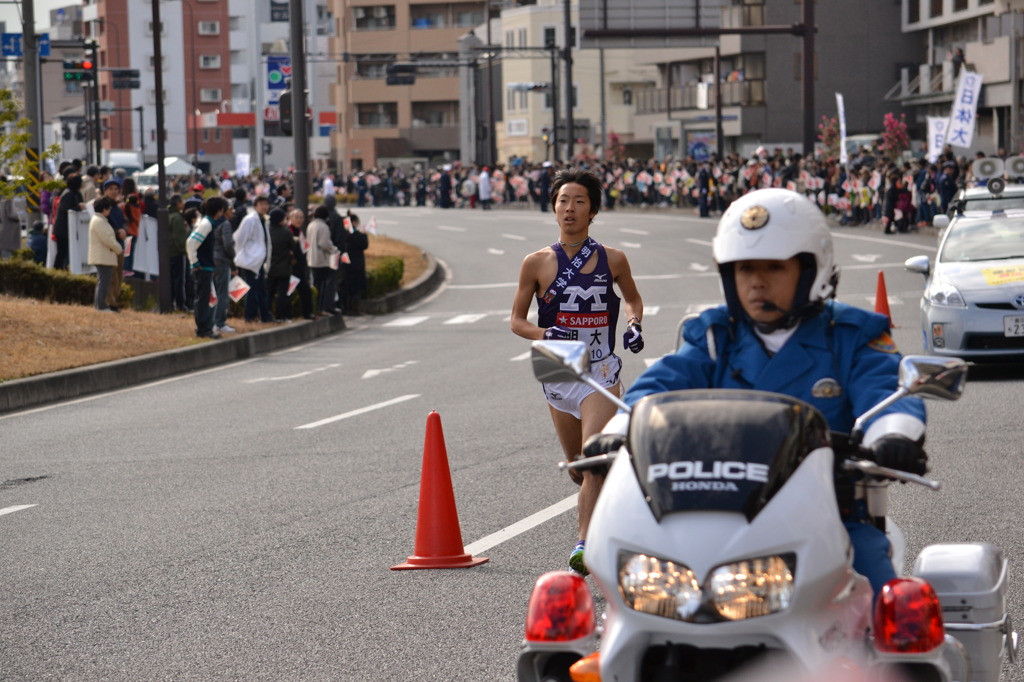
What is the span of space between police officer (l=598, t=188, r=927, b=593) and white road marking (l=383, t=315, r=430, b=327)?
67.2 ft

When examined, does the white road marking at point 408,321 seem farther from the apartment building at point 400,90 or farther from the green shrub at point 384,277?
the apartment building at point 400,90

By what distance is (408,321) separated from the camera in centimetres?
2569

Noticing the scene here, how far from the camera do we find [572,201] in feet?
24.2

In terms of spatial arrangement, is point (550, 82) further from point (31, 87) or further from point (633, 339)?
point (633, 339)

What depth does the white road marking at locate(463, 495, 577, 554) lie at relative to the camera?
8.10 meters

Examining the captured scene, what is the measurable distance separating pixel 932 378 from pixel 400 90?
374 feet

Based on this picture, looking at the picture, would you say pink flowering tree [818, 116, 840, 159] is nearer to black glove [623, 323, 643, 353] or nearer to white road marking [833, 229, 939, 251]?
white road marking [833, 229, 939, 251]

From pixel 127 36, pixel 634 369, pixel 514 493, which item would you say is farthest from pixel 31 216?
pixel 127 36

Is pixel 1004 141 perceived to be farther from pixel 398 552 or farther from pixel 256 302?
pixel 398 552

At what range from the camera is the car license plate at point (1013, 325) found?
563 inches

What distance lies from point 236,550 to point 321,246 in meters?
16.2

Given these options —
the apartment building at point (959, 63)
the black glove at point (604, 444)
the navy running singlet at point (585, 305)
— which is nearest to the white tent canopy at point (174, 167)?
the apartment building at point (959, 63)

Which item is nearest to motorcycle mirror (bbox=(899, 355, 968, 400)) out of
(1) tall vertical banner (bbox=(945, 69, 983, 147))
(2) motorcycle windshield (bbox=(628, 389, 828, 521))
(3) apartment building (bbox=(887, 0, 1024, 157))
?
(2) motorcycle windshield (bbox=(628, 389, 828, 521))

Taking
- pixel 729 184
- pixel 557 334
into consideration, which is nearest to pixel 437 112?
pixel 729 184
